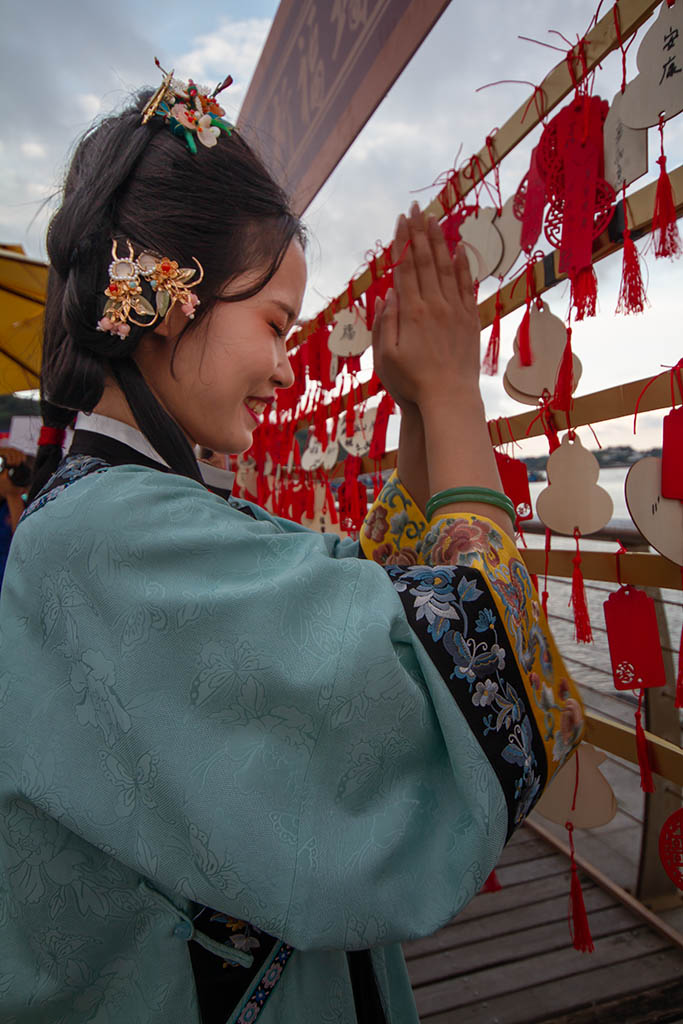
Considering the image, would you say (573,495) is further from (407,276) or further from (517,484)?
(407,276)

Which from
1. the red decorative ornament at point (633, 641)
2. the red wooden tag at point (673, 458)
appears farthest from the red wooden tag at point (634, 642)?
the red wooden tag at point (673, 458)

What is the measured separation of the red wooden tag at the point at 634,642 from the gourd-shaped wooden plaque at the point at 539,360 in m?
0.36

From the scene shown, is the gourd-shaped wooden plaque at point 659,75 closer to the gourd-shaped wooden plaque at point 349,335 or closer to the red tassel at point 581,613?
the red tassel at point 581,613

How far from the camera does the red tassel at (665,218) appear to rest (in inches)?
32.3

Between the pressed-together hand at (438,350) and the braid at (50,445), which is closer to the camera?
the pressed-together hand at (438,350)

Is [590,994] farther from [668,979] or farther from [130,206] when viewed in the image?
[130,206]

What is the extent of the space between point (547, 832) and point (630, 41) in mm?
2026

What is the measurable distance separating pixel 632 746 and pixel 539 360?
68 centimetres

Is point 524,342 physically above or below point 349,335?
below

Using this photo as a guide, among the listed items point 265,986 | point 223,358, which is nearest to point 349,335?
point 223,358

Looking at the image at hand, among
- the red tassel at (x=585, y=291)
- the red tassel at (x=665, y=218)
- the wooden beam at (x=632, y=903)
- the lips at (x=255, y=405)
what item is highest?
the red tassel at (x=665, y=218)

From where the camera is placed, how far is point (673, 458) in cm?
79

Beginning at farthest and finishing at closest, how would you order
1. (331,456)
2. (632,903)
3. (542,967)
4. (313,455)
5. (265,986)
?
(313,455) < (331,456) < (632,903) < (542,967) < (265,986)

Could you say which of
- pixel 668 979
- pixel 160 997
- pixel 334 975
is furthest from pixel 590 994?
pixel 160 997
